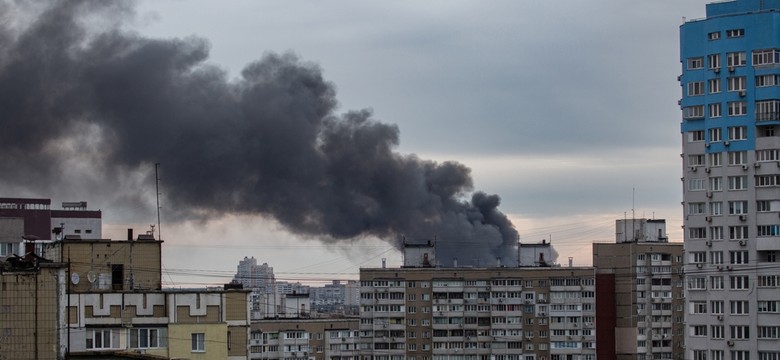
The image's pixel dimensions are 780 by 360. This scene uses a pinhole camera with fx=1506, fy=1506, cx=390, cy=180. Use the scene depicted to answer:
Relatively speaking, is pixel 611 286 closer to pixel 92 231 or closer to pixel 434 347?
pixel 434 347

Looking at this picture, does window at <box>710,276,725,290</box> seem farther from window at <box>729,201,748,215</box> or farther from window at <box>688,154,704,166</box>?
window at <box>688,154,704,166</box>

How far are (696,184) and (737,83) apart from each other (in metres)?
7.04

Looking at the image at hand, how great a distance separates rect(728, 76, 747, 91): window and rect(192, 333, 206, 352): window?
4343 cm

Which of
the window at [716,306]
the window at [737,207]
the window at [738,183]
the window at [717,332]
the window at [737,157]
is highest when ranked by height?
the window at [737,157]

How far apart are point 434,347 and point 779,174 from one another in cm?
7719

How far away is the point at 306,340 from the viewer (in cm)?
16838

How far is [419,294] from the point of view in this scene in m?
168

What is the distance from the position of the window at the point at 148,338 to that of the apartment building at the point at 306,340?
97417mm

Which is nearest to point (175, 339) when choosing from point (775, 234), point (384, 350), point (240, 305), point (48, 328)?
point (240, 305)

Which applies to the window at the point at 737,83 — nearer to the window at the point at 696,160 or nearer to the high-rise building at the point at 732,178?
the high-rise building at the point at 732,178

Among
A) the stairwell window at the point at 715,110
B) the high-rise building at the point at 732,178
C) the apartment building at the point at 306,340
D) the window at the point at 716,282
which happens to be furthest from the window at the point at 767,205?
the apartment building at the point at 306,340

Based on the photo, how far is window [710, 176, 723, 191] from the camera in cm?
9631

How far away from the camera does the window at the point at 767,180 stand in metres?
93.8

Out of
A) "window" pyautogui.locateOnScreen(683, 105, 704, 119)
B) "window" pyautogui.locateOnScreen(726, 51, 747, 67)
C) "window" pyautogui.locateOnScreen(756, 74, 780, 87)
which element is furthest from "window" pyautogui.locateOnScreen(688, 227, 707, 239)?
"window" pyautogui.locateOnScreen(726, 51, 747, 67)
